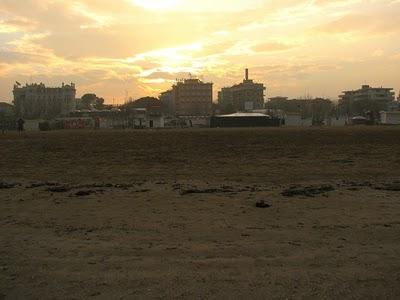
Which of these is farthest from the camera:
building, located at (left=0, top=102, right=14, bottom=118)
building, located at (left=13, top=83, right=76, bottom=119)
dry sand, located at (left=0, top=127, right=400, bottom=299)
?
building, located at (left=13, top=83, right=76, bottom=119)

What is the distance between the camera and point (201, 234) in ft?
27.7

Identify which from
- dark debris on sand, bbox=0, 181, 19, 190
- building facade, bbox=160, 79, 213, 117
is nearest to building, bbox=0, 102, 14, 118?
building facade, bbox=160, 79, 213, 117

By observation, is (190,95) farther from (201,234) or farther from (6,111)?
(201,234)

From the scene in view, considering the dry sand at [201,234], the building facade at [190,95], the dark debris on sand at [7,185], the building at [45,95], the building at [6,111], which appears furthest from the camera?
the building facade at [190,95]

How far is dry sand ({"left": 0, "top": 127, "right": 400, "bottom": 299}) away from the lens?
19.9 feet

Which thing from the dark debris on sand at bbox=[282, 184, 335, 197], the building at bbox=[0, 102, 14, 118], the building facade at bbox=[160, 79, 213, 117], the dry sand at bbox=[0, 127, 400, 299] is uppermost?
the building facade at bbox=[160, 79, 213, 117]

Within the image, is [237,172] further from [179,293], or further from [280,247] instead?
[179,293]

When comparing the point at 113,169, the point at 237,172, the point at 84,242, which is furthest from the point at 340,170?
the point at 84,242

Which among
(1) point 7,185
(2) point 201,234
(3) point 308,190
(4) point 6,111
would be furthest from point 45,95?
(2) point 201,234

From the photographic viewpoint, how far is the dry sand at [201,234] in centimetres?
Result: 607

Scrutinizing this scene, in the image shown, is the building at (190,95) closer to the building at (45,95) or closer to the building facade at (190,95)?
the building facade at (190,95)

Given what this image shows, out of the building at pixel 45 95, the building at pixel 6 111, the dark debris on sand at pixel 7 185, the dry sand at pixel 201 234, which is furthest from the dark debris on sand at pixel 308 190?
the building at pixel 45 95

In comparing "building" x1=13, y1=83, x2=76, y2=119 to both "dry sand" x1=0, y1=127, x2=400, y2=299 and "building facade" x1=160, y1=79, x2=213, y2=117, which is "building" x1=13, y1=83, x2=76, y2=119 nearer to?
"building facade" x1=160, y1=79, x2=213, y2=117

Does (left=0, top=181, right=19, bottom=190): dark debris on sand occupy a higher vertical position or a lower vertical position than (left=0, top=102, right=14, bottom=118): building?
lower
